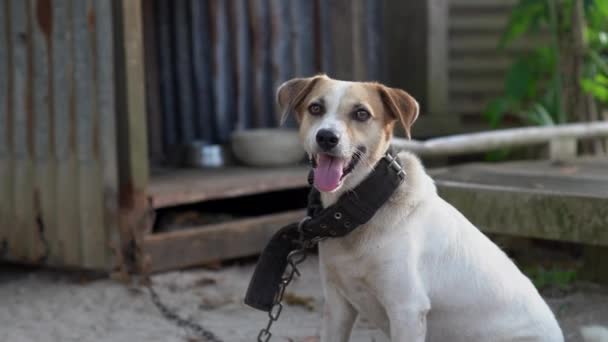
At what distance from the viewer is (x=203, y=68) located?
7805 millimetres

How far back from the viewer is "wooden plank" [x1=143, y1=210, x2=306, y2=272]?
19.4ft

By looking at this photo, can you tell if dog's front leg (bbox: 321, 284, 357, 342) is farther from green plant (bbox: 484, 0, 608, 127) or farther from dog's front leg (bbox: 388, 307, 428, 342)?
green plant (bbox: 484, 0, 608, 127)

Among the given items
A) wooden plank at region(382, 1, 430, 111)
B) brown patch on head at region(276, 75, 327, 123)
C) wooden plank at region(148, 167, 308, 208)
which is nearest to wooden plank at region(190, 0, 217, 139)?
wooden plank at region(148, 167, 308, 208)

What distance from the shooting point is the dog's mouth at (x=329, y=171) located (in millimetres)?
3242

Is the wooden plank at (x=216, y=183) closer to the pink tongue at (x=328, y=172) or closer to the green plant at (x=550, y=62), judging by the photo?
the green plant at (x=550, y=62)

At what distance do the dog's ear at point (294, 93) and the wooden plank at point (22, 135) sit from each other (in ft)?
9.22

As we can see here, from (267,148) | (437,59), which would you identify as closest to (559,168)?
(437,59)

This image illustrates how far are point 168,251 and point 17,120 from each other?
4.20 ft

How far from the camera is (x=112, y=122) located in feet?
18.5

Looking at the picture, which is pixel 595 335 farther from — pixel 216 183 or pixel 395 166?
pixel 216 183

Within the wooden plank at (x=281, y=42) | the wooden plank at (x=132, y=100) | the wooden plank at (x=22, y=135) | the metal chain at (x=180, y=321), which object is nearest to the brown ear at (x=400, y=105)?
the metal chain at (x=180, y=321)

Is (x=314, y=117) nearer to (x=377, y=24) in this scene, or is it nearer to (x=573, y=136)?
(x=573, y=136)

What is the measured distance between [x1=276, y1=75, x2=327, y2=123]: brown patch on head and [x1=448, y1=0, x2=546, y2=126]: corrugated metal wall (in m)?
4.83

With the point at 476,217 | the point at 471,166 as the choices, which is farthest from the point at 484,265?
the point at 471,166
